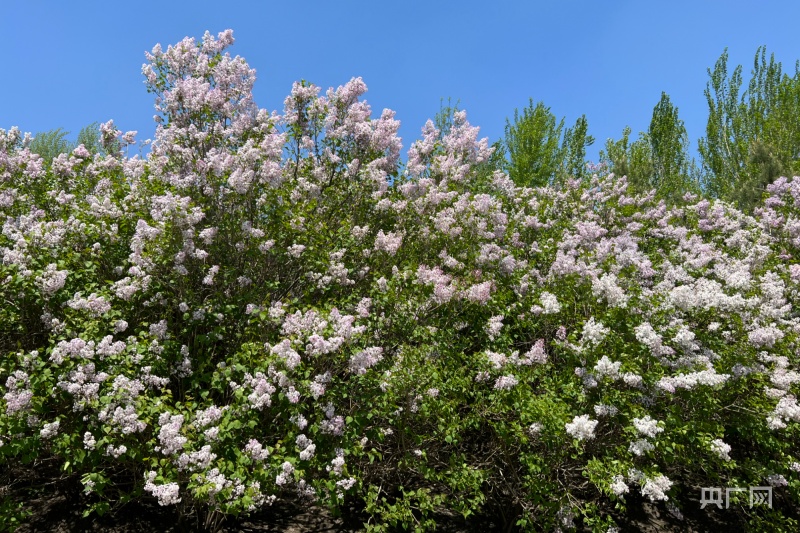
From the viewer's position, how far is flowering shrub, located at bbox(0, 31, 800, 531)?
4090 mm

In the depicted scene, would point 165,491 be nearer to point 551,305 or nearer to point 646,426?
point 646,426

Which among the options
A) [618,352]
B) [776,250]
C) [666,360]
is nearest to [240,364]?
[618,352]

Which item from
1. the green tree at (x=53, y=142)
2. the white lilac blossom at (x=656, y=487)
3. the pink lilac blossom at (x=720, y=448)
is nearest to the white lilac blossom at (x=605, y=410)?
the white lilac blossom at (x=656, y=487)

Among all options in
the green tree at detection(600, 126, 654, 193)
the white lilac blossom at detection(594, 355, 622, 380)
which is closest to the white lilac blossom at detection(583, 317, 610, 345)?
the white lilac blossom at detection(594, 355, 622, 380)

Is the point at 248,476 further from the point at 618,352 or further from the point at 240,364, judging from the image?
the point at 618,352

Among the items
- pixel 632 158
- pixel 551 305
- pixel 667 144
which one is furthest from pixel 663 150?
pixel 551 305

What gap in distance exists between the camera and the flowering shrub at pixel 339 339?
13.4 ft

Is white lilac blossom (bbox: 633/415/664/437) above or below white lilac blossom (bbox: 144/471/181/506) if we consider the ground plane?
above

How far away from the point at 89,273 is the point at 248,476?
2660 mm

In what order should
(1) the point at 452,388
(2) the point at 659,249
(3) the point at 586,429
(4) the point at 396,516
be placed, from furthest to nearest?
(2) the point at 659,249
(1) the point at 452,388
(4) the point at 396,516
(3) the point at 586,429

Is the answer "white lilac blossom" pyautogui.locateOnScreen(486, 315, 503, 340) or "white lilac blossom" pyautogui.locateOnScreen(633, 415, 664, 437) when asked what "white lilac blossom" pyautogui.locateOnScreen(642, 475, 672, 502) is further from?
"white lilac blossom" pyautogui.locateOnScreen(486, 315, 503, 340)

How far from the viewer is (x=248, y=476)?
3.90 metres

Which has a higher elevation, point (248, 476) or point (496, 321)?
point (496, 321)

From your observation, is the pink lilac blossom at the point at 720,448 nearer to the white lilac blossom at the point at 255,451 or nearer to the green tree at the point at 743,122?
the white lilac blossom at the point at 255,451
